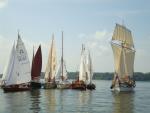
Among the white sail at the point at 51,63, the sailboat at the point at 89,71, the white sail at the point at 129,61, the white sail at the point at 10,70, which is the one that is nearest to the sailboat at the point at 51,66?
the white sail at the point at 51,63

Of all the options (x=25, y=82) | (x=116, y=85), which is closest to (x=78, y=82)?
(x=116, y=85)

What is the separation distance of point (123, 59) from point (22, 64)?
31.3m

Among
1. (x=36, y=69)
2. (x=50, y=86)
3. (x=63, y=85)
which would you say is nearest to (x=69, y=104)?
(x=63, y=85)

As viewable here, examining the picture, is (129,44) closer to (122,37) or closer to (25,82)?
(122,37)

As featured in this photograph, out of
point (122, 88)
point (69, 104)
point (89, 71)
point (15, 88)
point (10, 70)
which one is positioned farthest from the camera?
point (89, 71)

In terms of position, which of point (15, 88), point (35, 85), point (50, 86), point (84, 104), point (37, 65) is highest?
point (37, 65)

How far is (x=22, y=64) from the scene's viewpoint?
91000 mm

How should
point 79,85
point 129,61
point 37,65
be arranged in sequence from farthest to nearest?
1. point 129,61
2. point 37,65
3. point 79,85

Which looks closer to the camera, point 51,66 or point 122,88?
point 122,88

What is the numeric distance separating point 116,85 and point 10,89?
91.0 ft

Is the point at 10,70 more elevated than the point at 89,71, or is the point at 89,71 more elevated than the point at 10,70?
the point at 89,71

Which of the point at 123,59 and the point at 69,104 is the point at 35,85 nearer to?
the point at 123,59

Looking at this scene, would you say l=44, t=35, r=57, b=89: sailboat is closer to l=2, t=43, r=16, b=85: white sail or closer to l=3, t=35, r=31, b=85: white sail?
l=3, t=35, r=31, b=85: white sail

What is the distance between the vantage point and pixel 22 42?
91812mm
